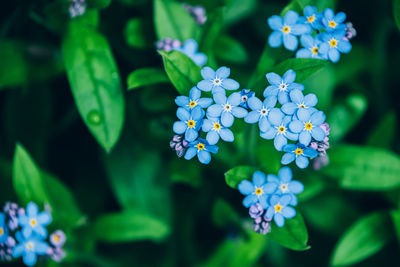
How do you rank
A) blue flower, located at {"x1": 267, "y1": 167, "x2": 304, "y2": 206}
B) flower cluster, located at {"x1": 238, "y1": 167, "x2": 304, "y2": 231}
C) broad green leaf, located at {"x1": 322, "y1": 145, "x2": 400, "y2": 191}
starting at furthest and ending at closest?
broad green leaf, located at {"x1": 322, "y1": 145, "x2": 400, "y2": 191} < blue flower, located at {"x1": 267, "y1": 167, "x2": 304, "y2": 206} < flower cluster, located at {"x1": 238, "y1": 167, "x2": 304, "y2": 231}

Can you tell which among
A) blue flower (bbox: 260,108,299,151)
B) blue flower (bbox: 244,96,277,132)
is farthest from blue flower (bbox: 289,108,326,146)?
blue flower (bbox: 244,96,277,132)

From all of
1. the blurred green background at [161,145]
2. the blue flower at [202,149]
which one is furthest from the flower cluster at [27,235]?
the blue flower at [202,149]

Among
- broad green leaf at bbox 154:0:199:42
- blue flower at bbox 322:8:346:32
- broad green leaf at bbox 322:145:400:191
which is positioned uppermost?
broad green leaf at bbox 154:0:199:42

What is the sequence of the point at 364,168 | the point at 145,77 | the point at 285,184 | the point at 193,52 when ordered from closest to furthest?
the point at 285,184
the point at 145,77
the point at 193,52
the point at 364,168

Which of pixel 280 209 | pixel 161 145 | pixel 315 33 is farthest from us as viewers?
pixel 161 145

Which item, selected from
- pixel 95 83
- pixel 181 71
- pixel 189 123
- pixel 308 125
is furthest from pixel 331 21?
pixel 95 83

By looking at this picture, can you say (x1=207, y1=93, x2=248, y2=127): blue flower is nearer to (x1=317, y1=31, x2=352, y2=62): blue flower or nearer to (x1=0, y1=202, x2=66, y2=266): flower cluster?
(x1=317, y1=31, x2=352, y2=62): blue flower

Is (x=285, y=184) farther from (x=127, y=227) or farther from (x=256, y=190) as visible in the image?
(x=127, y=227)

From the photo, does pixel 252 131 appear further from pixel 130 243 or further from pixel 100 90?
pixel 130 243

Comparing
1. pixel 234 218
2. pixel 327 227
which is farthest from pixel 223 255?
pixel 327 227
